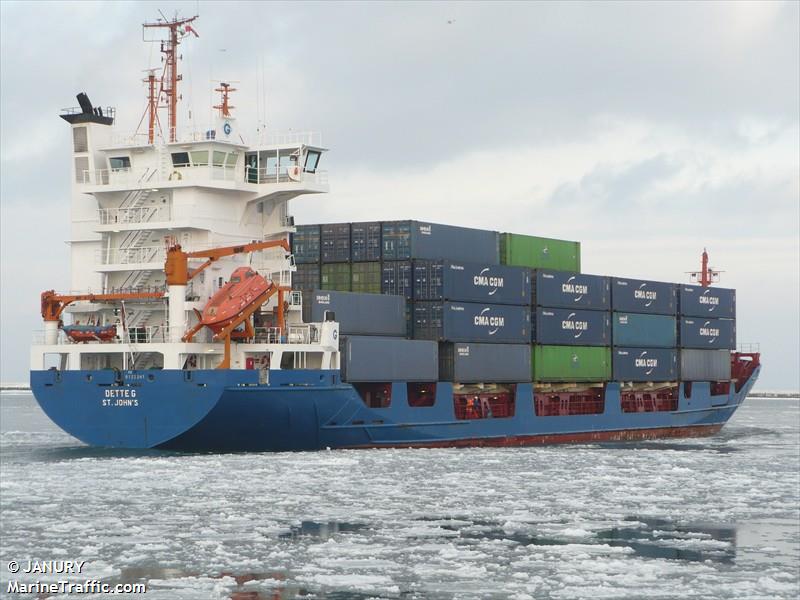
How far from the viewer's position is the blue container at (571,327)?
147 feet

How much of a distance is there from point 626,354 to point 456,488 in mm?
21326

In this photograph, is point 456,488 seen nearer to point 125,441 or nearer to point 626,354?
point 125,441

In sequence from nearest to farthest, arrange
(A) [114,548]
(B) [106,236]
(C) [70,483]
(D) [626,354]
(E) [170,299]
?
1. (A) [114,548]
2. (C) [70,483]
3. (E) [170,299]
4. (B) [106,236]
5. (D) [626,354]

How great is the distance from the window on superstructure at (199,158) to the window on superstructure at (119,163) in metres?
2.22

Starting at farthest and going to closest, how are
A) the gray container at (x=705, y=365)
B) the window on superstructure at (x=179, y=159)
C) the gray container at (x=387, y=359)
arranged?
the gray container at (x=705, y=365) → the window on superstructure at (x=179, y=159) → the gray container at (x=387, y=359)

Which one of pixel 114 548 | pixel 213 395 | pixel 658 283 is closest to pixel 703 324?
pixel 658 283

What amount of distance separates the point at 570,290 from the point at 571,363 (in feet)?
8.92

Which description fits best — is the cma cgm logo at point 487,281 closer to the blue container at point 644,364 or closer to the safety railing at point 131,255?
the blue container at point 644,364

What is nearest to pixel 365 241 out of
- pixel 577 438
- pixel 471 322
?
pixel 471 322

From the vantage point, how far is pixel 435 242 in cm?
4175

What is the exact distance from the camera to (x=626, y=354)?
49.2 metres

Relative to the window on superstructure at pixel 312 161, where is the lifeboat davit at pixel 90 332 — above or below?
below

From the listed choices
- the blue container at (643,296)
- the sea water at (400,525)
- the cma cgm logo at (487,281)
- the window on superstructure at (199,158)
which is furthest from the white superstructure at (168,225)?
the blue container at (643,296)

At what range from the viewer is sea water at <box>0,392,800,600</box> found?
61.9ft
